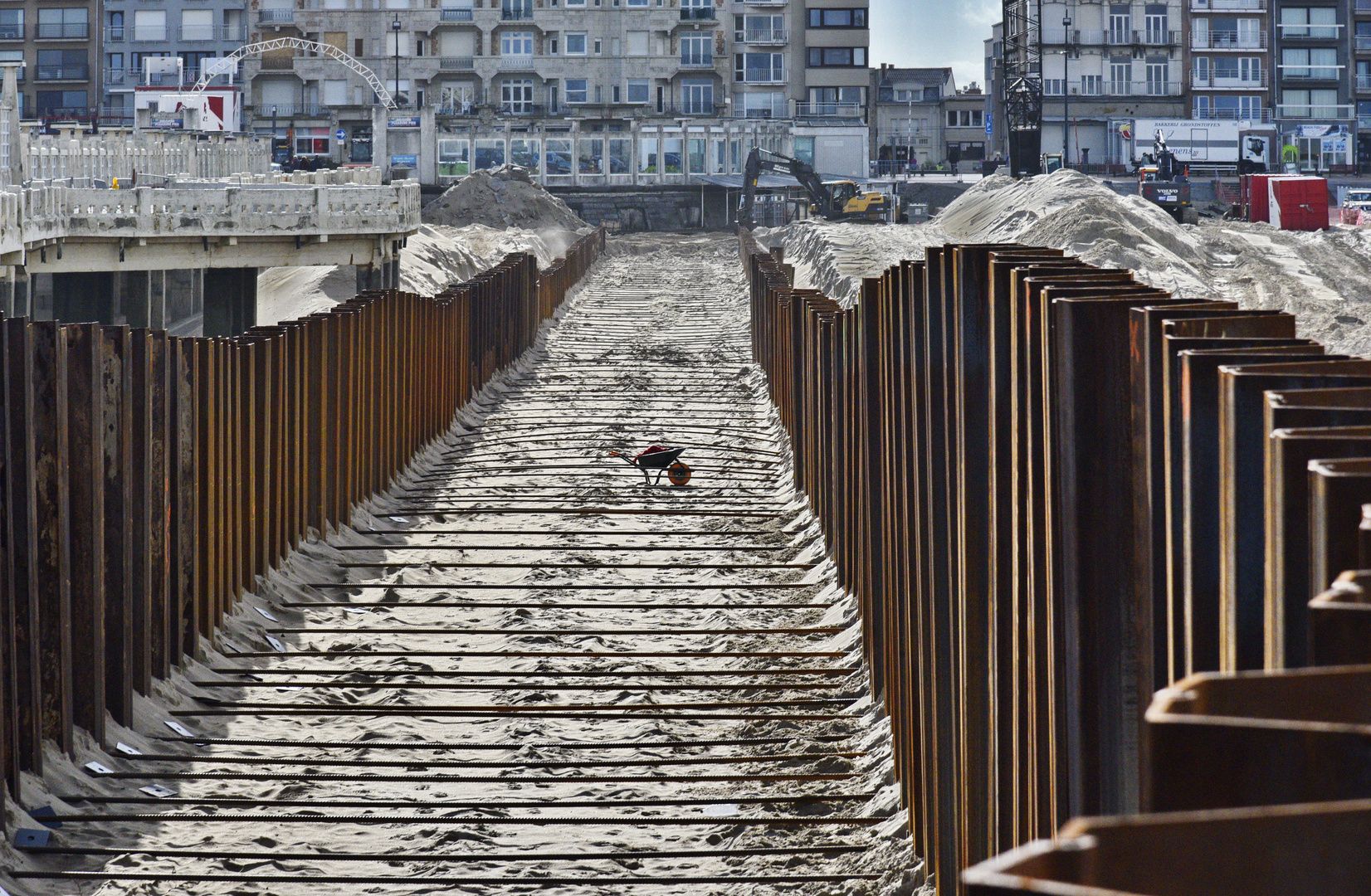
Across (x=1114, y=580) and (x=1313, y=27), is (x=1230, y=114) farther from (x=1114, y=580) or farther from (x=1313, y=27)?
(x=1114, y=580)

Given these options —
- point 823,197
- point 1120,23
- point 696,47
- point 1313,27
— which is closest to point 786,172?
point 823,197

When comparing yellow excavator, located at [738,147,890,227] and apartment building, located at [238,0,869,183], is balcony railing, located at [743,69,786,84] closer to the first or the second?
apartment building, located at [238,0,869,183]

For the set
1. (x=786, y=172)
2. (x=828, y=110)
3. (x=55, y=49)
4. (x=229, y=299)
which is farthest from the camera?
(x=55, y=49)

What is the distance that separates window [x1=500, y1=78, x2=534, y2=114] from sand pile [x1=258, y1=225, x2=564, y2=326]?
128ft

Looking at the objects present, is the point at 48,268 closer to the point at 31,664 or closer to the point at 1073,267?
the point at 31,664

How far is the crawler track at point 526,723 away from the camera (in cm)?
624

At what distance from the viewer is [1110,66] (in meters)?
104

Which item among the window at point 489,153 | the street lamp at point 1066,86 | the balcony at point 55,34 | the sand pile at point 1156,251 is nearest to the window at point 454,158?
the window at point 489,153

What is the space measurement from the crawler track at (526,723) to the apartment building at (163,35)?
4015 inches

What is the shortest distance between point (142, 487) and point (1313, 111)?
107871 mm

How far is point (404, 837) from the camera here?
6.47 meters

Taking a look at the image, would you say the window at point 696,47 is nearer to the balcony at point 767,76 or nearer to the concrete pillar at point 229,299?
the balcony at point 767,76

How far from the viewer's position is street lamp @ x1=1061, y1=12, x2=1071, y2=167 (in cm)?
10094

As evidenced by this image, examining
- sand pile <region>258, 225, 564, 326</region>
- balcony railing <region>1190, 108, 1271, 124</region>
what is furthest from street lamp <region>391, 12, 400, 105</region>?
balcony railing <region>1190, 108, 1271, 124</region>
